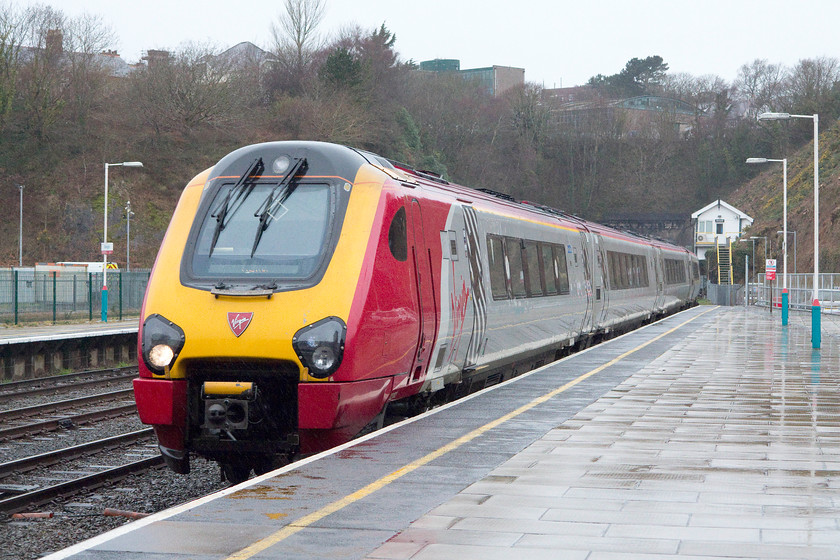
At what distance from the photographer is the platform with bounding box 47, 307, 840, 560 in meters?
5.74

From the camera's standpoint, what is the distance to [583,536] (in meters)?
5.93

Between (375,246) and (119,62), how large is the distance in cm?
9103

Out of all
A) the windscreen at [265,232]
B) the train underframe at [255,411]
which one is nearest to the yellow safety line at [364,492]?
the train underframe at [255,411]

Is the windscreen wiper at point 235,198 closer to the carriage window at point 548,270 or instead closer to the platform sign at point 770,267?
the carriage window at point 548,270

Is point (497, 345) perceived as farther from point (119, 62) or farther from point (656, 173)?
point (656, 173)

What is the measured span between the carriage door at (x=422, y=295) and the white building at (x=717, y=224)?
9641 cm

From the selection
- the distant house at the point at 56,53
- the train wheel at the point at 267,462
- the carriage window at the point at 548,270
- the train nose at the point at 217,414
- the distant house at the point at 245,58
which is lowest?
the train wheel at the point at 267,462

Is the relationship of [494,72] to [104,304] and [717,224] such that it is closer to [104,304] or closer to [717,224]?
[717,224]

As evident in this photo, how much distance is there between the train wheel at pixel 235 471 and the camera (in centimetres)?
995

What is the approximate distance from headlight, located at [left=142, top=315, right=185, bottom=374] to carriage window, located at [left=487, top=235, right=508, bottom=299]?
239 inches

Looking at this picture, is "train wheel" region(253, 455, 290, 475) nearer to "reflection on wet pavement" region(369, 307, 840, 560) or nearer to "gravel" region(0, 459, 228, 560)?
"gravel" region(0, 459, 228, 560)

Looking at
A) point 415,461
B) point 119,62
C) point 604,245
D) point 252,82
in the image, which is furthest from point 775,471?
point 119,62

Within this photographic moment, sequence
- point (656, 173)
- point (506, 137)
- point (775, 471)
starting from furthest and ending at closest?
point (656, 173) < point (506, 137) < point (775, 471)

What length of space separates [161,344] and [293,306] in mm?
1253
